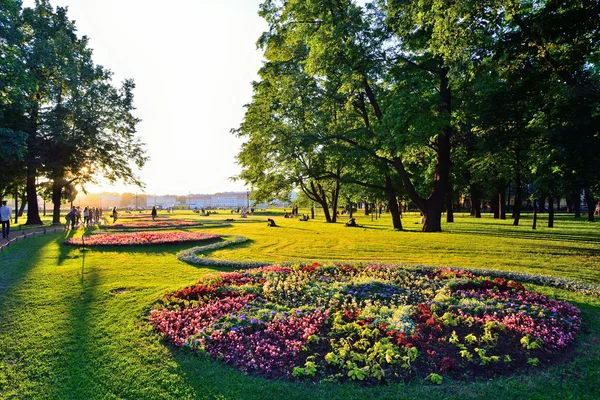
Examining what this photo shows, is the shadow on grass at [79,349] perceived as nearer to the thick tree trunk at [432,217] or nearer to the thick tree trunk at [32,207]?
the thick tree trunk at [432,217]

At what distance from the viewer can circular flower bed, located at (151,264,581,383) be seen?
427cm

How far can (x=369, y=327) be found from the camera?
5.13m

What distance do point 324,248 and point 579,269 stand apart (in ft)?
27.7

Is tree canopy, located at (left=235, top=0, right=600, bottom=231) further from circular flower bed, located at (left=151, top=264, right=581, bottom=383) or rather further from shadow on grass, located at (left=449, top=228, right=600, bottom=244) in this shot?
circular flower bed, located at (left=151, top=264, right=581, bottom=383)

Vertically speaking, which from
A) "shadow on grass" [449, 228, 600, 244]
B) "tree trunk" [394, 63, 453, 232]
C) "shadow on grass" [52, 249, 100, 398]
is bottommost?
"shadow on grass" [52, 249, 100, 398]

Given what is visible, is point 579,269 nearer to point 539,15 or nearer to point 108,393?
point 539,15

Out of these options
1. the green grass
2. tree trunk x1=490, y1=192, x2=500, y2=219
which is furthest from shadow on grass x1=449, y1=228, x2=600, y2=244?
tree trunk x1=490, y1=192, x2=500, y2=219

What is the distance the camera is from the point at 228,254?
13.6 m

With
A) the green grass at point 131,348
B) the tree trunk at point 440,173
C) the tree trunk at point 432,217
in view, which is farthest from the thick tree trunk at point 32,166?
the tree trunk at point 432,217

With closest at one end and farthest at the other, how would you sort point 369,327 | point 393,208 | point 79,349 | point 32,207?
point 79,349, point 369,327, point 393,208, point 32,207

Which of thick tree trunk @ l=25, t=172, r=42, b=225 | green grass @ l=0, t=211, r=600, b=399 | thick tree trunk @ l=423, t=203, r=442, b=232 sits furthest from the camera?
thick tree trunk @ l=25, t=172, r=42, b=225

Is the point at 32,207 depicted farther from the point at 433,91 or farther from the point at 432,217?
the point at 433,91

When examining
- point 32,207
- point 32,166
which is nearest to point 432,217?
point 32,166

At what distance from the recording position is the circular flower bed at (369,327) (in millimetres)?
4273
